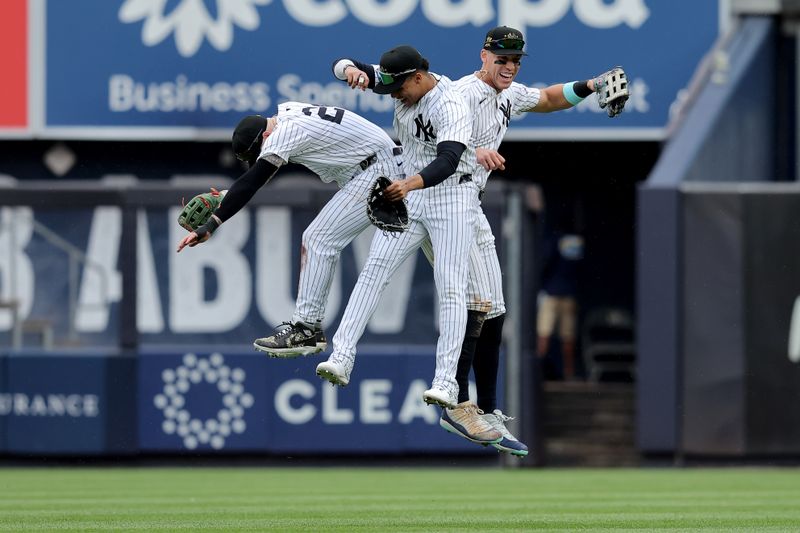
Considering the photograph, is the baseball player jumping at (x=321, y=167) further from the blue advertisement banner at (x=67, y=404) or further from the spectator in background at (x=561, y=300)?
the spectator in background at (x=561, y=300)

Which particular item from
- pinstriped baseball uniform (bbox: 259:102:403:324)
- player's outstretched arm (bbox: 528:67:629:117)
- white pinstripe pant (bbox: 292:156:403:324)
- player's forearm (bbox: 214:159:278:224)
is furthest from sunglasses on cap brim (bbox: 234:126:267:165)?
player's outstretched arm (bbox: 528:67:629:117)

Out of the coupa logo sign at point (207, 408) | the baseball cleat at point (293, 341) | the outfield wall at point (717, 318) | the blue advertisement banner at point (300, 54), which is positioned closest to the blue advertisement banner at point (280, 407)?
the coupa logo sign at point (207, 408)

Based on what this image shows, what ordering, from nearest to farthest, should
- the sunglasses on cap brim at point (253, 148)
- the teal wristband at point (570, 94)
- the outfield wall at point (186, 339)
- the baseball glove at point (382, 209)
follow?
1. the baseball glove at point (382, 209)
2. the sunglasses on cap brim at point (253, 148)
3. the teal wristband at point (570, 94)
4. the outfield wall at point (186, 339)

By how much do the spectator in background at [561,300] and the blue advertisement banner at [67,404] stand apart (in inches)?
190

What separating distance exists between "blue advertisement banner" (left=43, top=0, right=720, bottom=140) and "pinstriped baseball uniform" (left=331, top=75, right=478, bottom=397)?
8.37 m

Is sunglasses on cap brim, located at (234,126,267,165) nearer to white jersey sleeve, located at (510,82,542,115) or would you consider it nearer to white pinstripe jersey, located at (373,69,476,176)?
white pinstripe jersey, located at (373,69,476,176)

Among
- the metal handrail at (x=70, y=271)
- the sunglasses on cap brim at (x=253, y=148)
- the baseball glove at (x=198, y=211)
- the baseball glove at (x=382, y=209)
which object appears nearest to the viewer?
the baseball glove at (x=382, y=209)

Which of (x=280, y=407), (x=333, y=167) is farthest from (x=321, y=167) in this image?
(x=280, y=407)

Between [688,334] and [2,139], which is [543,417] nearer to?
[688,334]

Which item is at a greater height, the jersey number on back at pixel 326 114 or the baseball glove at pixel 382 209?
the jersey number on back at pixel 326 114

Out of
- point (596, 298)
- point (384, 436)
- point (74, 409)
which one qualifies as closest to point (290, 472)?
point (384, 436)

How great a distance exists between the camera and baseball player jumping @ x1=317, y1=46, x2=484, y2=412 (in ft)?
32.0

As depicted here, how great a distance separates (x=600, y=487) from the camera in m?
13.7

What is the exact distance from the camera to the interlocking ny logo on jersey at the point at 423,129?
394 inches
